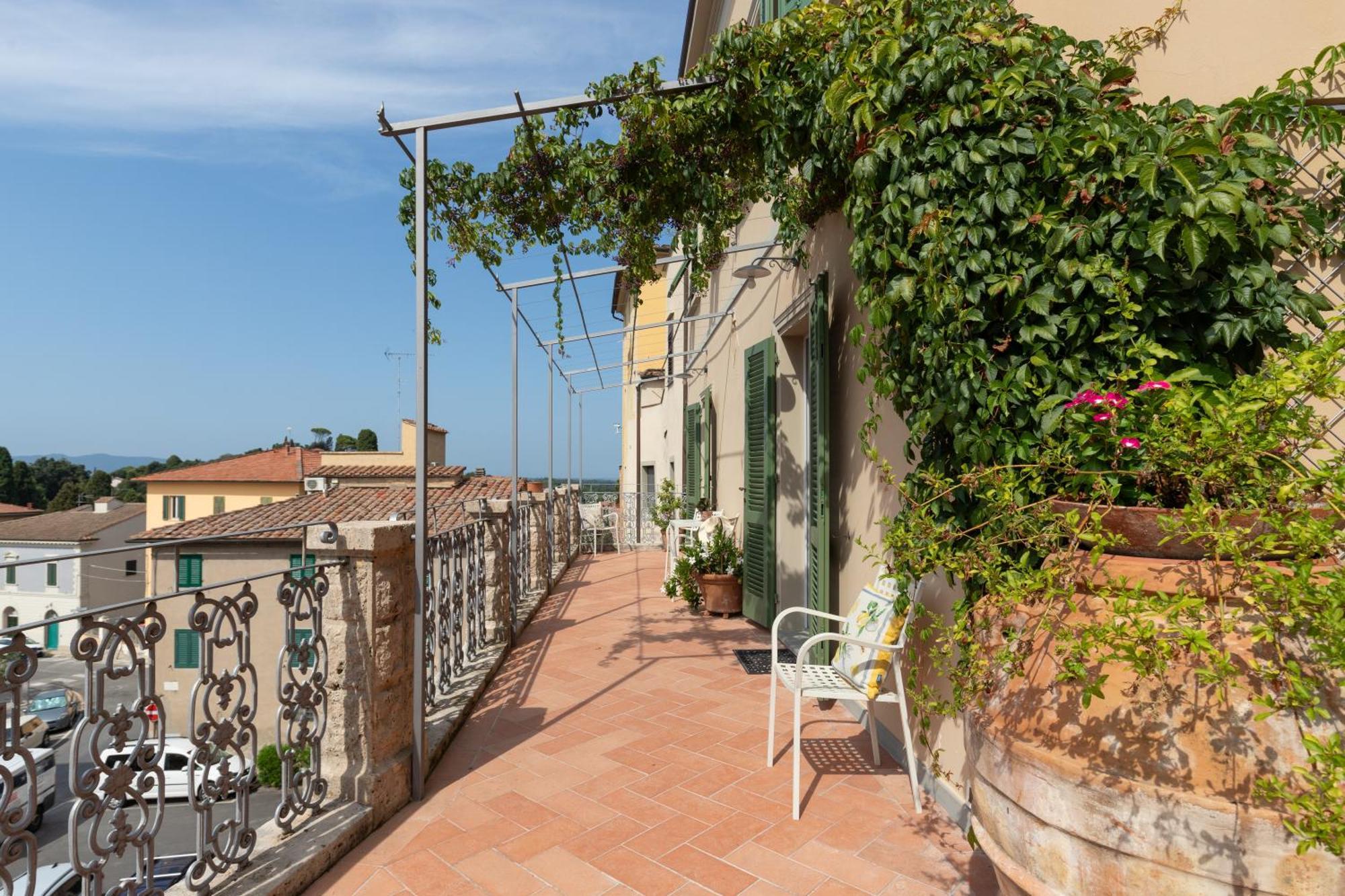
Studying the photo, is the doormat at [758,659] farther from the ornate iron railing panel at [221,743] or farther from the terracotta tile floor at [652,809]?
the ornate iron railing panel at [221,743]

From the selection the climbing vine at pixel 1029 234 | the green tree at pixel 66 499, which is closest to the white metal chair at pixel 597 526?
the climbing vine at pixel 1029 234

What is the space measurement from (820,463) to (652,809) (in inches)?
81.4

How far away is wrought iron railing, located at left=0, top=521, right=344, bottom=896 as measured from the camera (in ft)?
4.52

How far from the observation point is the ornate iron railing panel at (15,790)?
133 centimetres

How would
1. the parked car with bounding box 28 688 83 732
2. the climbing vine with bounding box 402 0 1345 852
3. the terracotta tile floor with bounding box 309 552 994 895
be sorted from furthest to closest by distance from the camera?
the parked car with bounding box 28 688 83 732, the terracotta tile floor with bounding box 309 552 994 895, the climbing vine with bounding box 402 0 1345 852

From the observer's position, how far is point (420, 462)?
267 centimetres

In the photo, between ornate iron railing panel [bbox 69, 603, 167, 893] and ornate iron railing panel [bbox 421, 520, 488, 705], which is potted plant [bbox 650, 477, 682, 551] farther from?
ornate iron railing panel [bbox 69, 603, 167, 893]

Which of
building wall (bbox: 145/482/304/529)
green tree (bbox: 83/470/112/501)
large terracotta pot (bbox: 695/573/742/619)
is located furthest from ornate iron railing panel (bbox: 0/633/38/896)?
green tree (bbox: 83/470/112/501)

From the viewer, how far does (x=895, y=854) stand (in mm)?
2221

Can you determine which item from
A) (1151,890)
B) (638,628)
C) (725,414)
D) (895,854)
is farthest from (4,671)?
(725,414)

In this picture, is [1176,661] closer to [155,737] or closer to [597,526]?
[155,737]

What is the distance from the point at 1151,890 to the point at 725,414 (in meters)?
6.05

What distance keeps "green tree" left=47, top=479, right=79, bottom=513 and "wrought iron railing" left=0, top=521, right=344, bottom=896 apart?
60.0 meters

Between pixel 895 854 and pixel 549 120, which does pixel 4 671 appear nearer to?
pixel 895 854
